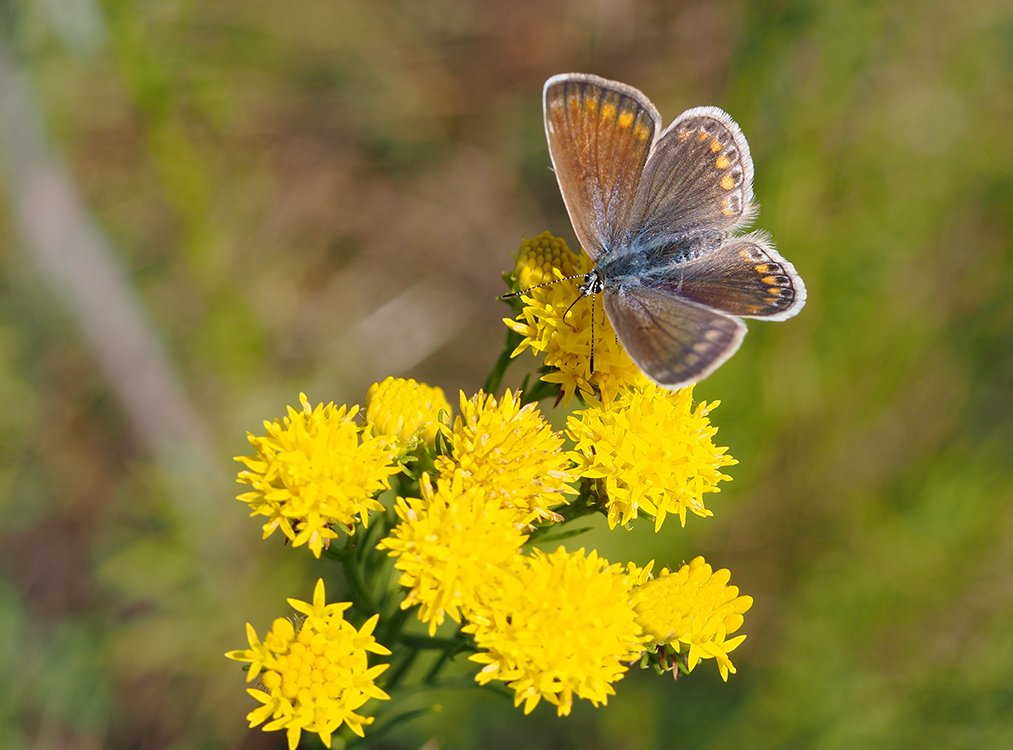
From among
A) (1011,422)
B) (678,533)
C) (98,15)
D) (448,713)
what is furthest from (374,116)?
(1011,422)

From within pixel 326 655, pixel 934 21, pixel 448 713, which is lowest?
pixel 326 655

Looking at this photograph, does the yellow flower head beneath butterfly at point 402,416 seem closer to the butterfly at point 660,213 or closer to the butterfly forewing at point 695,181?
the butterfly at point 660,213

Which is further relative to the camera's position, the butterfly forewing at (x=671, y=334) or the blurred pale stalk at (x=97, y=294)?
the blurred pale stalk at (x=97, y=294)

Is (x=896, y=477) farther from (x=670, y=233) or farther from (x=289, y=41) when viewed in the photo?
(x=289, y=41)

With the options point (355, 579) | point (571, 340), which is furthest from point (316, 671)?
point (571, 340)

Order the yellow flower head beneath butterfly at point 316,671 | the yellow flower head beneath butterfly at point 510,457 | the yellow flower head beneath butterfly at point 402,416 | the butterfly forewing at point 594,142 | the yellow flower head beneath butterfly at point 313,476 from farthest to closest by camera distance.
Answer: the butterfly forewing at point 594,142, the yellow flower head beneath butterfly at point 402,416, the yellow flower head beneath butterfly at point 510,457, the yellow flower head beneath butterfly at point 313,476, the yellow flower head beneath butterfly at point 316,671

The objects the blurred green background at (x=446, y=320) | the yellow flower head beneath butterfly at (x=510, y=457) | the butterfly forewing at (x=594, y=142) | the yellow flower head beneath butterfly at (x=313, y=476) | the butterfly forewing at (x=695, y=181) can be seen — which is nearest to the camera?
the yellow flower head beneath butterfly at (x=313, y=476)

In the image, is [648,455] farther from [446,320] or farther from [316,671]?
[446,320]

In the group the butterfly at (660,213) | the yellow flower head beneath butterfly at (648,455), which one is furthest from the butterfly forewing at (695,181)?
the yellow flower head beneath butterfly at (648,455)

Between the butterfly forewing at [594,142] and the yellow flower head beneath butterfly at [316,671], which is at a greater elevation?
the butterfly forewing at [594,142]
